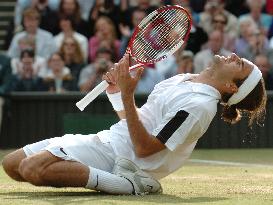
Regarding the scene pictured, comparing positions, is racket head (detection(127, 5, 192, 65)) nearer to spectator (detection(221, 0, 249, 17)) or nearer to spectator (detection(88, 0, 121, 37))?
spectator (detection(88, 0, 121, 37))

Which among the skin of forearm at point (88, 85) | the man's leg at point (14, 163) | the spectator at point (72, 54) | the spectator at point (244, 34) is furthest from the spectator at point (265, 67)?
the man's leg at point (14, 163)

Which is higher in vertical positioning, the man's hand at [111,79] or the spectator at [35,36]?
the man's hand at [111,79]

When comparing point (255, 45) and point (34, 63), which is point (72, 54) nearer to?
point (34, 63)

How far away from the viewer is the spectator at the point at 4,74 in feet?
45.2

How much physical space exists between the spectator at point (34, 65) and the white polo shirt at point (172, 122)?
7.28 metres

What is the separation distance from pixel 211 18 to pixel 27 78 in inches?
124

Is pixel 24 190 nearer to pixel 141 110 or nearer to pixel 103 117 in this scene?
pixel 141 110

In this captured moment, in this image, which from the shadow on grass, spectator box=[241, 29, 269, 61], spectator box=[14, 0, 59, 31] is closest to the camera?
the shadow on grass

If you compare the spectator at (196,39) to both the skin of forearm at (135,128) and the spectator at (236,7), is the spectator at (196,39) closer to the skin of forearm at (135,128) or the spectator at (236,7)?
the spectator at (236,7)

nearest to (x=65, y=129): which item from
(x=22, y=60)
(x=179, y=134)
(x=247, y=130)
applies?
(x=22, y=60)

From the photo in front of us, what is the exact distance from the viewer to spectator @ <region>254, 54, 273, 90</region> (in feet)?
47.5

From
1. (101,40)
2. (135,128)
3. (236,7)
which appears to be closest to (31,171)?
(135,128)

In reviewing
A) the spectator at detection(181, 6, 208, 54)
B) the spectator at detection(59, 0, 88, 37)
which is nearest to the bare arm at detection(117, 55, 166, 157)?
the spectator at detection(181, 6, 208, 54)

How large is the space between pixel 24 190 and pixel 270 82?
7444 mm
